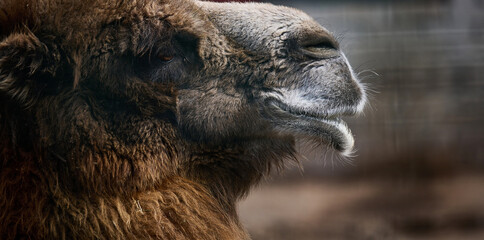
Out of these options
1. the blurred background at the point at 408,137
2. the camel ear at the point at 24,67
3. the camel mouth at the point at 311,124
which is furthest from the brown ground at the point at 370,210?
the camel ear at the point at 24,67

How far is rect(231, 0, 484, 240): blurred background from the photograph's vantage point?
615cm

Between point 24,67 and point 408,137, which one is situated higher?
point 408,137

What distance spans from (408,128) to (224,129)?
4351mm

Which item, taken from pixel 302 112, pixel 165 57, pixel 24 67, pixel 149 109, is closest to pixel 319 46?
pixel 302 112

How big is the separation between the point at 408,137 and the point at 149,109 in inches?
182

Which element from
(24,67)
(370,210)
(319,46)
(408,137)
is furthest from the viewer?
(408,137)

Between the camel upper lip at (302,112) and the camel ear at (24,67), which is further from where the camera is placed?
the camel upper lip at (302,112)

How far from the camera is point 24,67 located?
7.06ft

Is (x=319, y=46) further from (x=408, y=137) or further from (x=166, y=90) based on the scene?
(x=408, y=137)

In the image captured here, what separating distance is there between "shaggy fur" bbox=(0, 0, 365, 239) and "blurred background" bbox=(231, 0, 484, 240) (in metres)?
3.62

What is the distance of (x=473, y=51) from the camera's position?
6281 millimetres

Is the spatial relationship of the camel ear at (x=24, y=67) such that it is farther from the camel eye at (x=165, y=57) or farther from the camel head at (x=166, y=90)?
the camel eye at (x=165, y=57)

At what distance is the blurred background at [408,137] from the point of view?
6.15 metres

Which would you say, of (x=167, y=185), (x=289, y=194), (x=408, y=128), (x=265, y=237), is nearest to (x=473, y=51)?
(x=408, y=128)
